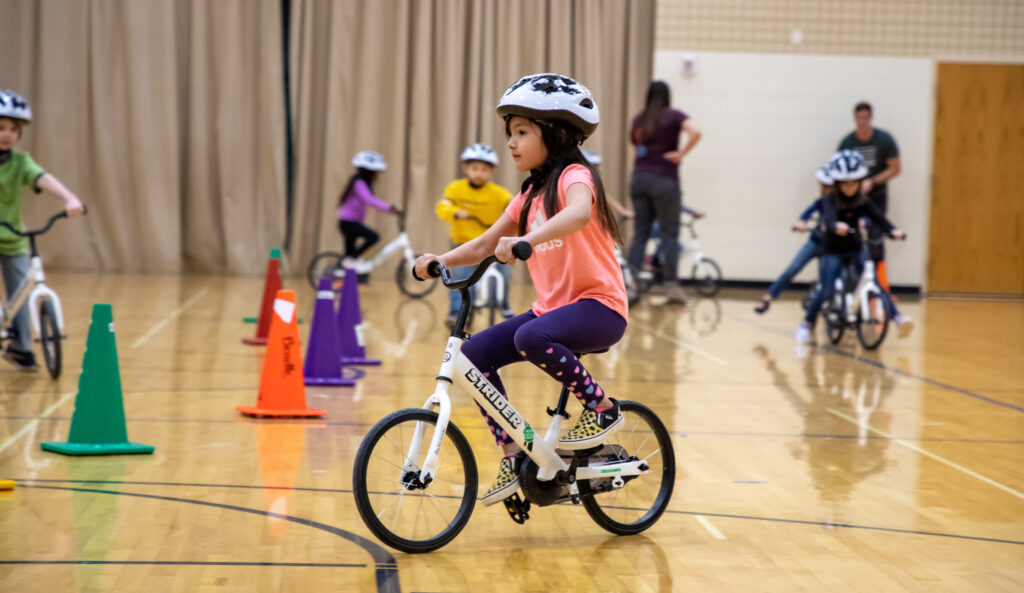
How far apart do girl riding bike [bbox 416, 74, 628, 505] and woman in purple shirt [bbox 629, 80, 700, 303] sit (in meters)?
7.29

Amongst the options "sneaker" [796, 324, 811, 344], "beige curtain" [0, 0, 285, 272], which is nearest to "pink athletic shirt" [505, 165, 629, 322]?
"sneaker" [796, 324, 811, 344]

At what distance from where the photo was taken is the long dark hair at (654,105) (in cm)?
1026

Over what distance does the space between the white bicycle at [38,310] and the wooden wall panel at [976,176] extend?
9.94m

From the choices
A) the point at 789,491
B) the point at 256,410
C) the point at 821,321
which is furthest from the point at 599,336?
the point at 821,321

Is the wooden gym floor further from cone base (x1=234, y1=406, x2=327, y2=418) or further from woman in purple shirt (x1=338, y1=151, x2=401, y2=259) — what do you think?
woman in purple shirt (x1=338, y1=151, x2=401, y2=259)

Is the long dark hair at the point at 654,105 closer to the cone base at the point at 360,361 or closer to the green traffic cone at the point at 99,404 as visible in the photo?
the cone base at the point at 360,361

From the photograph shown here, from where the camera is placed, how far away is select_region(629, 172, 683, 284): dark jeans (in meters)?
10.4

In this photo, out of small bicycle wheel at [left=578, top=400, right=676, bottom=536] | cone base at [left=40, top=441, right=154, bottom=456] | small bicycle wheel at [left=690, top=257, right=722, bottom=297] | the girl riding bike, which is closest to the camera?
the girl riding bike

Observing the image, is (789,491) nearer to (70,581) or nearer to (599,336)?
(599,336)

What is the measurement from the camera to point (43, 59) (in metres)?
12.1

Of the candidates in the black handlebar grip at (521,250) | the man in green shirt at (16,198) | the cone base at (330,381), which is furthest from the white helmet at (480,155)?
the black handlebar grip at (521,250)

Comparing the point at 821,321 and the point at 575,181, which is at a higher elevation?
the point at 575,181

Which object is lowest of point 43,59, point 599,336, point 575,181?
point 599,336

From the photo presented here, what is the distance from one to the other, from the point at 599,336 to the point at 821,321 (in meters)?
7.26
